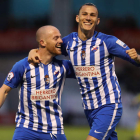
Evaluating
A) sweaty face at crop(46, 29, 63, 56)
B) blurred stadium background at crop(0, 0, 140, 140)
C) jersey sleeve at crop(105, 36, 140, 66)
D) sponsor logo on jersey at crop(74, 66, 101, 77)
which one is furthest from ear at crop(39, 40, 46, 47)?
blurred stadium background at crop(0, 0, 140, 140)

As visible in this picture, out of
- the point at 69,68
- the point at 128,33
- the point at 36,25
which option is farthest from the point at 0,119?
the point at 69,68

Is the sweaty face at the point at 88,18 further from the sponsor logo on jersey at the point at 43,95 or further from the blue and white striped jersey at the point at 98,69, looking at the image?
the sponsor logo on jersey at the point at 43,95

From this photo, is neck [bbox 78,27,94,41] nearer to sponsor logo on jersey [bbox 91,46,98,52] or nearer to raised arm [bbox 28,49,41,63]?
sponsor logo on jersey [bbox 91,46,98,52]

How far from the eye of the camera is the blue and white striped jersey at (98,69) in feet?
16.4

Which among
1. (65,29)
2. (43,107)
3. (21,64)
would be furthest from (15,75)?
(65,29)

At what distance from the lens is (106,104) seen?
196 inches

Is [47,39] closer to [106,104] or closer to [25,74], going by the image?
[25,74]

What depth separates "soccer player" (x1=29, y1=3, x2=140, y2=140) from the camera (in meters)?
4.93

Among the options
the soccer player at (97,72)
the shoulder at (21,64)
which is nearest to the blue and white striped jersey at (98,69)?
the soccer player at (97,72)

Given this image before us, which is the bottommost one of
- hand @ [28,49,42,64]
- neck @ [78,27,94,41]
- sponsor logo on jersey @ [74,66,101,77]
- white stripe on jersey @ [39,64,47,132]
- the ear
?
white stripe on jersey @ [39,64,47,132]

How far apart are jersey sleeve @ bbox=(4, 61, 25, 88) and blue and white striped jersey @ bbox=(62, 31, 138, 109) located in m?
0.70

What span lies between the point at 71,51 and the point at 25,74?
0.70m

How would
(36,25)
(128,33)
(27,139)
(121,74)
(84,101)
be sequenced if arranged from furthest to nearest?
(36,25)
(128,33)
(121,74)
(84,101)
(27,139)

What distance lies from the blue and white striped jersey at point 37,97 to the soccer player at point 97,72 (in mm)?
205
